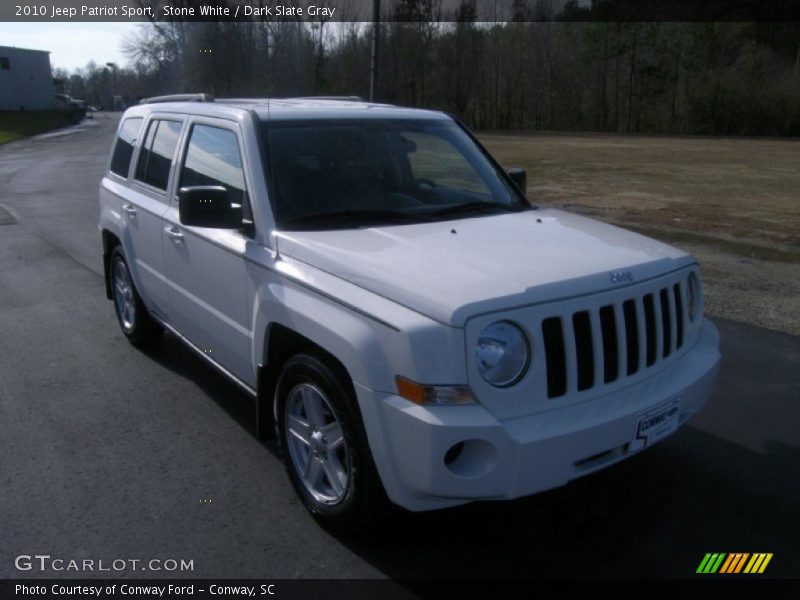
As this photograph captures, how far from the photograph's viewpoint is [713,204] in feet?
50.3

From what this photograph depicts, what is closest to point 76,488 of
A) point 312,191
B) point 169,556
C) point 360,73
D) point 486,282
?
point 169,556

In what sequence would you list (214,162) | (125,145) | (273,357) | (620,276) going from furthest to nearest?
(125,145), (214,162), (273,357), (620,276)

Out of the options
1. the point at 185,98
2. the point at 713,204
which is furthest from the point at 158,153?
the point at 713,204

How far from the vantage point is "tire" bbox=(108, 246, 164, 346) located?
6020 mm

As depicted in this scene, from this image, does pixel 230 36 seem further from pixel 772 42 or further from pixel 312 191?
pixel 312 191

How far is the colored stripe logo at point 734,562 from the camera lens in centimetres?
329

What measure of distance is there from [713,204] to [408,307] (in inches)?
551

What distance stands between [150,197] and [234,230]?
153cm

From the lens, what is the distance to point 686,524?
362cm

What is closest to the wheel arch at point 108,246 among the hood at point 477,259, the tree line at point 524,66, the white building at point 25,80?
the hood at point 477,259

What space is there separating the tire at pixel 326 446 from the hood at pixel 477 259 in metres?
0.48

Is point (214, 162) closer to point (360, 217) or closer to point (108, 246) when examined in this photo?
point (360, 217)

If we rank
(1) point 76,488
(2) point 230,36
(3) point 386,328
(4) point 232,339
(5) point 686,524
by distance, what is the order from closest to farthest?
(3) point 386,328 < (5) point 686,524 < (1) point 76,488 < (4) point 232,339 < (2) point 230,36

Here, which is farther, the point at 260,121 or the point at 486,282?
the point at 260,121
